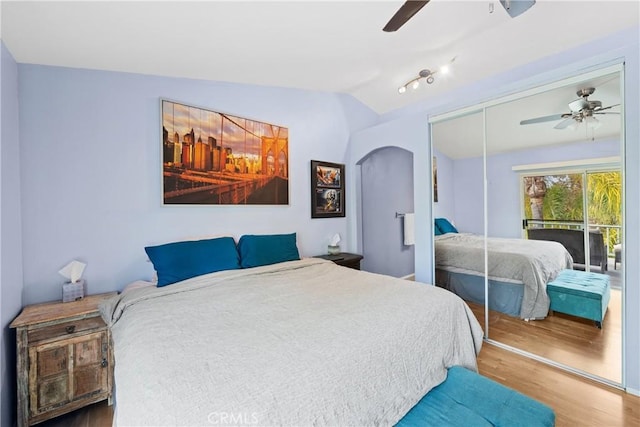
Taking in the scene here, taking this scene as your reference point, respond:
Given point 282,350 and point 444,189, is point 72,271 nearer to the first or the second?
point 282,350

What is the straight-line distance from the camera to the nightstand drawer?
1606 millimetres

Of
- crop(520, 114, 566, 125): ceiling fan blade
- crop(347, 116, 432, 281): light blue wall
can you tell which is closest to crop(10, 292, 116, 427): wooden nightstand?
crop(347, 116, 432, 281): light blue wall

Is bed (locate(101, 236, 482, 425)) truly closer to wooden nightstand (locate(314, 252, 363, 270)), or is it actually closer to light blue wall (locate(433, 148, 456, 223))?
wooden nightstand (locate(314, 252, 363, 270))

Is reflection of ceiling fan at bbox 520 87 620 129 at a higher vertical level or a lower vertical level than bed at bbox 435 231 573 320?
higher

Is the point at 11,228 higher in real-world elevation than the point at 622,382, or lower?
Result: higher

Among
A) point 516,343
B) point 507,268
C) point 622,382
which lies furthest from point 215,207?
point 622,382

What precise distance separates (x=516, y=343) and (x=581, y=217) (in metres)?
1.25

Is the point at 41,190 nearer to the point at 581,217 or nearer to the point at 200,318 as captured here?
the point at 200,318

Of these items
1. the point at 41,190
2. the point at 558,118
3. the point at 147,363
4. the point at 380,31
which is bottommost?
the point at 147,363

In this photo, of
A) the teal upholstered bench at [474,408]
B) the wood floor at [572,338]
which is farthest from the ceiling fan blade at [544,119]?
the teal upholstered bench at [474,408]

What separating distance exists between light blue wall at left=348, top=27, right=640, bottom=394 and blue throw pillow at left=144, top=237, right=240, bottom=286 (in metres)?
2.03

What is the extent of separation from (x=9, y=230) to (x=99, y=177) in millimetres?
617

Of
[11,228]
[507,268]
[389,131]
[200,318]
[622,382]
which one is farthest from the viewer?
[389,131]

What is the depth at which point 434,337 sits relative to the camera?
152 cm
